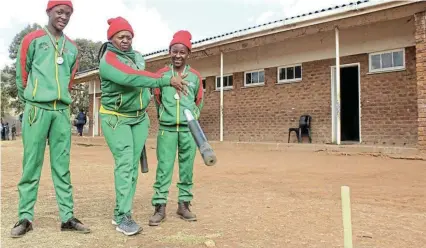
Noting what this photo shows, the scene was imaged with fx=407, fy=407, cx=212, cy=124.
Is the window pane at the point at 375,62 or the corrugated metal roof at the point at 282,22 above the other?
the corrugated metal roof at the point at 282,22

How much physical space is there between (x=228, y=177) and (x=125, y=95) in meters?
3.68

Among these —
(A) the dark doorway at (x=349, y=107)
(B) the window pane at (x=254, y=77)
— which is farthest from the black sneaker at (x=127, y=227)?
(B) the window pane at (x=254, y=77)

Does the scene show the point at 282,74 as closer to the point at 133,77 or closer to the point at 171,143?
the point at 171,143

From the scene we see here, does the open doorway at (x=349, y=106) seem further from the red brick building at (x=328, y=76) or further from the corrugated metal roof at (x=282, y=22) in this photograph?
the corrugated metal roof at (x=282, y=22)

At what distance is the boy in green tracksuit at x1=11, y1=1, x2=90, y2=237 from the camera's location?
3428 mm

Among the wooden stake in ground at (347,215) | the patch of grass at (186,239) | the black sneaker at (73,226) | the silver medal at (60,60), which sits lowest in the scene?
the patch of grass at (186,239)

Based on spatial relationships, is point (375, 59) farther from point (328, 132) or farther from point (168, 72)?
point (168, 72)

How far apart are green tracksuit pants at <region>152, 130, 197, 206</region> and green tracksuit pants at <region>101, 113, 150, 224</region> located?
0.82 ft

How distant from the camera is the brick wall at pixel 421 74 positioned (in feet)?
27.1

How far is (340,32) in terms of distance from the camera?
35.9 feet

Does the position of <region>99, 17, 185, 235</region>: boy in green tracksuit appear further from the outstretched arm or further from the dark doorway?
the dark doorway

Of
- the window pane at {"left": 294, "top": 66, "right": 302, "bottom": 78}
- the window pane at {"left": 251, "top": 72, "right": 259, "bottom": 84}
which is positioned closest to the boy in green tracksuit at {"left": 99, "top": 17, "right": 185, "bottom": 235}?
the window pane at {"left": 294, "top": 66, "right": 302, "bottom": 78}

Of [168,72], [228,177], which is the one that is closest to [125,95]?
[168,72]

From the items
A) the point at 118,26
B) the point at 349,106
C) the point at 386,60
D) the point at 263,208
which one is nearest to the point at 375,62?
the point at 386,60
